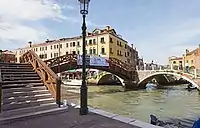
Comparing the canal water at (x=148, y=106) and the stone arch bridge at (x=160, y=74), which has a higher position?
the stone arch bridge at (x=160, y=74)

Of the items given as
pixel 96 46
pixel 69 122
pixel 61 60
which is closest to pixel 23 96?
pixel 69 122

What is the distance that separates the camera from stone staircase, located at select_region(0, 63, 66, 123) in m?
7.13

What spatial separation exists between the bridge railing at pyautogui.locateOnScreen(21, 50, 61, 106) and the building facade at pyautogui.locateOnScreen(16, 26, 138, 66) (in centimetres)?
3070

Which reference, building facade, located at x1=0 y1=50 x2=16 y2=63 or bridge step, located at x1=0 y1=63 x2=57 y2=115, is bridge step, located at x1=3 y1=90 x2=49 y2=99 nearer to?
bridge step, located at x1=0 y1=63 x2=57 y2=115

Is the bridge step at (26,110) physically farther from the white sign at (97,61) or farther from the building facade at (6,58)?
the white sign at (97,61)

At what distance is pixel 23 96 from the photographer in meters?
8.38

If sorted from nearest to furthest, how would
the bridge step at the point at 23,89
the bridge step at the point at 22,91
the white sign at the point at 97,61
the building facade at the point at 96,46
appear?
1. the bridge step at the point at 22,91
2. the bridge step at the point at 23,89
3. the white sign at the point at 97,61
4. the building facade at the point at 96,46

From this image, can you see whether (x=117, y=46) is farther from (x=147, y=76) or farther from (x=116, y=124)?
(x=116, y=124)

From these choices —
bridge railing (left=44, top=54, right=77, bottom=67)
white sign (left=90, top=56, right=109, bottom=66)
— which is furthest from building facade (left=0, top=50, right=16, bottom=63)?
white sign (left=90, top=56, right=109, bottom=66)

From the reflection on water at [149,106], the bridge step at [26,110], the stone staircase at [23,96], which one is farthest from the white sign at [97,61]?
the bridge step at [26,110]

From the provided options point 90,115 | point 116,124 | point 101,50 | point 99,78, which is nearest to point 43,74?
point 90,115

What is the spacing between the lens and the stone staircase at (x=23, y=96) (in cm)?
713

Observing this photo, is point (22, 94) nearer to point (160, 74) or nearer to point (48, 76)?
point (48, 76)

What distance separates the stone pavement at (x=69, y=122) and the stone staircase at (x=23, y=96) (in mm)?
358
